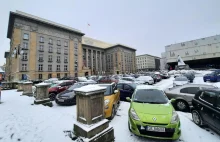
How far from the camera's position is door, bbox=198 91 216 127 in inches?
146

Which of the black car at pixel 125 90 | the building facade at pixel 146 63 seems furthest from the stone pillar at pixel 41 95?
the building facade at pixel 146 63

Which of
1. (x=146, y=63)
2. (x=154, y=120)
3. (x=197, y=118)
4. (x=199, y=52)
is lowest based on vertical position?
(x=197, y=118)

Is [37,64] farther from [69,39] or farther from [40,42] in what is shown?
[69,39]

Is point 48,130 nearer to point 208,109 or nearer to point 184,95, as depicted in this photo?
point 208,109

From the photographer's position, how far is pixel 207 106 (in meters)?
3.93

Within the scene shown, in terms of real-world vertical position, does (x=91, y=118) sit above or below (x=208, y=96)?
below

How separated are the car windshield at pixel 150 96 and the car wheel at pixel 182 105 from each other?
7.88 ft

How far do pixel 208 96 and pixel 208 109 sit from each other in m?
0.52

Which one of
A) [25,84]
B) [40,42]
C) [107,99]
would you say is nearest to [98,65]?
[40,42]

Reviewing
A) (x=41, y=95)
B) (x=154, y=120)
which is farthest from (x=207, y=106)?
(x=41, y=95)

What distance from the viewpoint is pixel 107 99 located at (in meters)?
5.29

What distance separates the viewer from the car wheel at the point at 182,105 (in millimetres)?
6167

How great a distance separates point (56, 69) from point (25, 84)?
99.2ft

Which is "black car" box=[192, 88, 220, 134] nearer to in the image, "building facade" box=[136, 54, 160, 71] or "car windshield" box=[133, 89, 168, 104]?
"car windshield" box=[133, 89, 168, 104]
